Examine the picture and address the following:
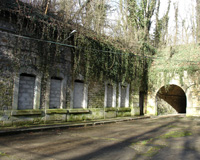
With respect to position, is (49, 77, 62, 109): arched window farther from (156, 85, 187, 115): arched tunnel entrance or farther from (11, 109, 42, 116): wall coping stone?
(156, 85, 187, 115): arched tunnel entrance

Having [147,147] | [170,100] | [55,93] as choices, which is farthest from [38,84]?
[170,100]

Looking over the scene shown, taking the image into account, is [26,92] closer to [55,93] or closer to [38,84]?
[38,84]

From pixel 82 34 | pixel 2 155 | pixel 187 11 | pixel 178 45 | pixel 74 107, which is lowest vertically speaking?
pixel 2 155

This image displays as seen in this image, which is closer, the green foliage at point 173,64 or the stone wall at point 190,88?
the stone wall at point 190,88

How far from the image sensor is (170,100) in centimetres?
2041

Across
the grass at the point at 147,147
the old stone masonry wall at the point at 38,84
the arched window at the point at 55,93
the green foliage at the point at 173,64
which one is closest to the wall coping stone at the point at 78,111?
the old stone masonry wall at the point at 38,84

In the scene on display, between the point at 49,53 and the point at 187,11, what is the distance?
18.0 metres

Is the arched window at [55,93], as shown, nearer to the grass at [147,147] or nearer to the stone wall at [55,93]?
the stone wall at [55,93]

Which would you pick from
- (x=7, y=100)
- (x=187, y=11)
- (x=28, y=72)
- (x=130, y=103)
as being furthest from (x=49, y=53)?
(x=187, y=11)

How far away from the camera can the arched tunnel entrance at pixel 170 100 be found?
739 inches

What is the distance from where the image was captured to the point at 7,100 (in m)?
8.76

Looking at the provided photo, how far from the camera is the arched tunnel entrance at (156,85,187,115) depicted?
18.8 meters

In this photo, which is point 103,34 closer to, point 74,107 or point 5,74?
point 74,107

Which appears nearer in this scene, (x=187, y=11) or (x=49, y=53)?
(x=49, y=53)
